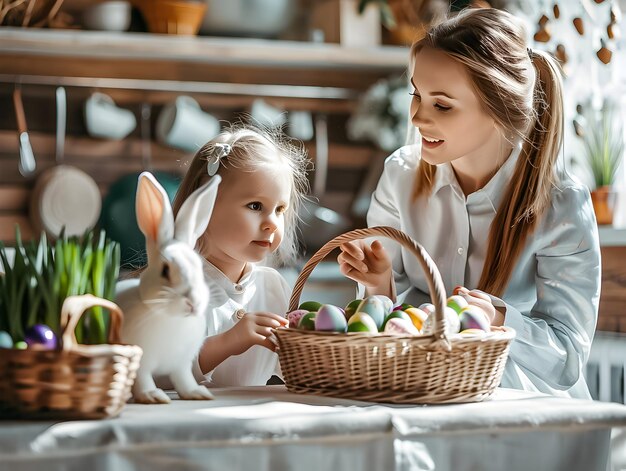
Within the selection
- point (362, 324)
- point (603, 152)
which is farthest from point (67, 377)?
point (603, 152)

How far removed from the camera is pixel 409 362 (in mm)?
1092

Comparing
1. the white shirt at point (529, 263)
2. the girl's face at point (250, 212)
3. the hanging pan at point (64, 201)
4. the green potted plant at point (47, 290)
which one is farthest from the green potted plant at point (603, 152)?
the green potted plant at point (47, 290)

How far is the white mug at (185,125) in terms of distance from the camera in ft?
10.9

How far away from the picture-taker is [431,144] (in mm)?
1507

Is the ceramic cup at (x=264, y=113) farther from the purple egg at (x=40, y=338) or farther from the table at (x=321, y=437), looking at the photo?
the purple egg at (x=40, y=338)

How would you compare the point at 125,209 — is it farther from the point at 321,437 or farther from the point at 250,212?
the point at 321,437

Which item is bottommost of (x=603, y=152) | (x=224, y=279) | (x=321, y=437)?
(x=321, y=437)

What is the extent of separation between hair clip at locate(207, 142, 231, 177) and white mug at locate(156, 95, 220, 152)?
6.01 feet

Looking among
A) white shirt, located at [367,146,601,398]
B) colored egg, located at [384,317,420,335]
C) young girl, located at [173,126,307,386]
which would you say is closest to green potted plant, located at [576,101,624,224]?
white shirt, located at [367,146,601,398]

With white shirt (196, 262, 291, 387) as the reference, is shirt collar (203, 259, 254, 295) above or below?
above

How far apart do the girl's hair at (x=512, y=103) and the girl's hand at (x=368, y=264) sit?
0.25 meters

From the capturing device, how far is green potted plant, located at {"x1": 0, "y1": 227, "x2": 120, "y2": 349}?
0.92 m

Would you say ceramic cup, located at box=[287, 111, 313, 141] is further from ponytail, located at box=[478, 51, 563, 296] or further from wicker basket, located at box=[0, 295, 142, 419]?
wicker basket, located at box=[0, 295, 142, 419]

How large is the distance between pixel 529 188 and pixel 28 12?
2144mm
